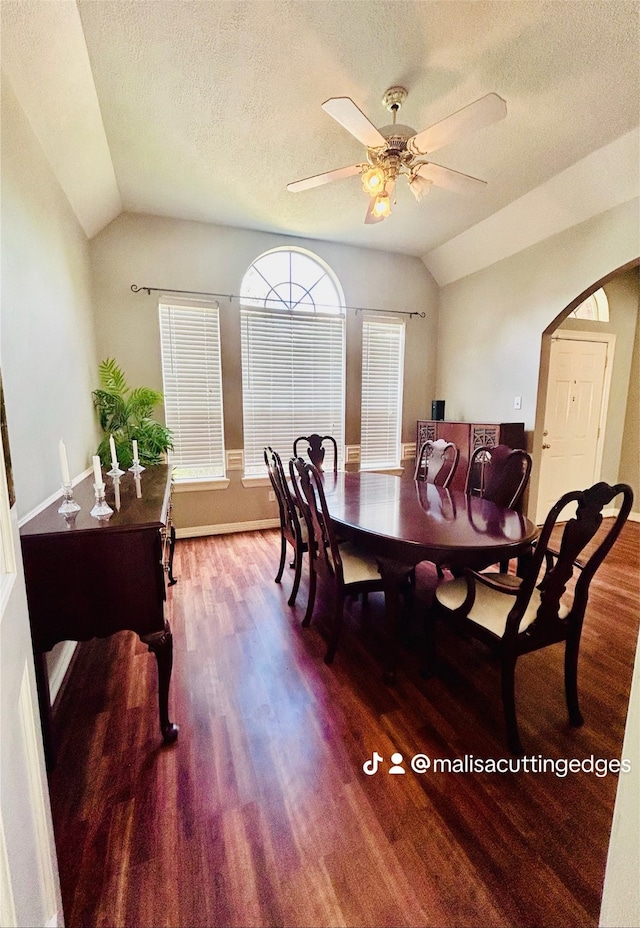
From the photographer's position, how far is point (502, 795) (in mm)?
1268

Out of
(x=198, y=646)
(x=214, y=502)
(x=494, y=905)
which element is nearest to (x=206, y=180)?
(x=214, y=502)

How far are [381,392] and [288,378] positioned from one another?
1.22 meters

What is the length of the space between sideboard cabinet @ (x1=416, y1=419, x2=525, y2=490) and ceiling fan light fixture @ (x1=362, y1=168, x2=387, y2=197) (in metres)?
2.23

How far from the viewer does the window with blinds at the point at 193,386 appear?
361 centimetres

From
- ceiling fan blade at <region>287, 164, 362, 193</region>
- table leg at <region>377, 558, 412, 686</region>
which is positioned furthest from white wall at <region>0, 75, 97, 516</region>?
table leg at <region>377, 558, 412, 686</region>

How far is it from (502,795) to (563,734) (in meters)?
0.44

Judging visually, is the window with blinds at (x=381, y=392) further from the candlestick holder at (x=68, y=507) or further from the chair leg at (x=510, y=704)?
the candlestick holder at (x=68, y=507)

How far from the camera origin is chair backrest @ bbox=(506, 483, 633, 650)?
123cm

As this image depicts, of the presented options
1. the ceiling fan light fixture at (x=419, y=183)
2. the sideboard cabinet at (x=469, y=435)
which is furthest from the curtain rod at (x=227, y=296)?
the ceiling fan light fixture at (x=419, y=183)

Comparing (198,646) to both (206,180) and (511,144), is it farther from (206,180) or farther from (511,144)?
(511,144)

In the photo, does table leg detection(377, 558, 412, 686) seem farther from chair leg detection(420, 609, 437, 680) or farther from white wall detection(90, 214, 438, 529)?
white wall detection(90, 214, 438, 529)

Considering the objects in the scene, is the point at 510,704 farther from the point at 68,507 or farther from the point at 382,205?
the point at 382,205

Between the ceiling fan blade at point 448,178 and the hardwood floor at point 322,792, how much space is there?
2730mm

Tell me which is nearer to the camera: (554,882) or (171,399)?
(554,882)
